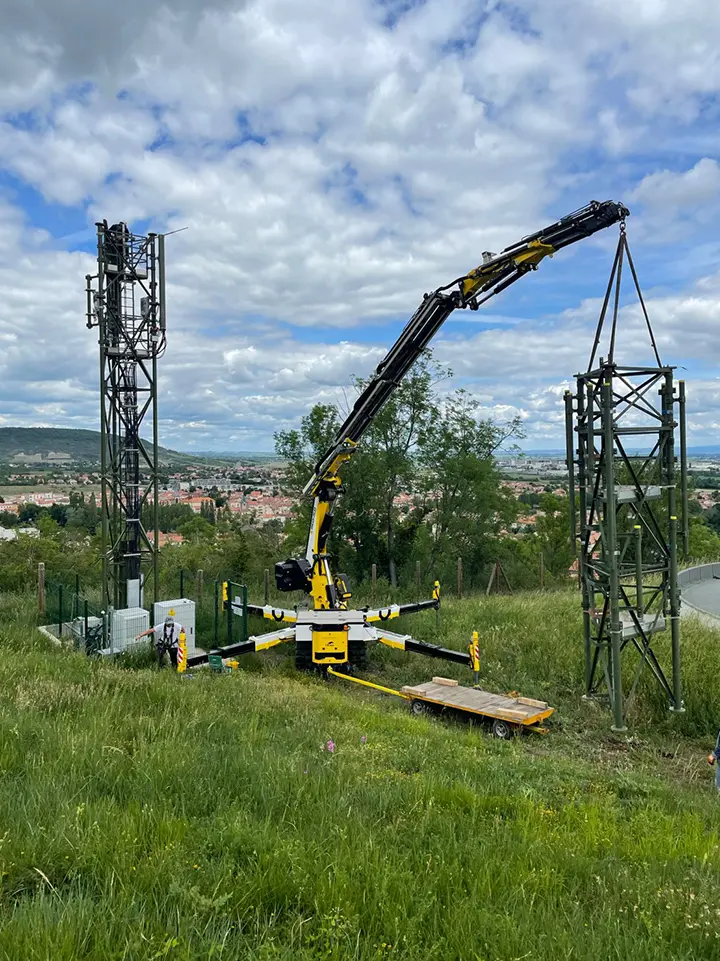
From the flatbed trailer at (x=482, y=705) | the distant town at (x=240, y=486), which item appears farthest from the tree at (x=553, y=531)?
the flatbed trailer at (x=482, y=705)

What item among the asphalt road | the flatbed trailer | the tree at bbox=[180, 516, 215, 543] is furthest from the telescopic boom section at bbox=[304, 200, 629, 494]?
the tree at bbox=[180, 516, 215, 543]

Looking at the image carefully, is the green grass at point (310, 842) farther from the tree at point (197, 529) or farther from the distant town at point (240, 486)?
the tree at point (197, 529)

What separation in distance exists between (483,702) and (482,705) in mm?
179

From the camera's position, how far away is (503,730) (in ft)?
33.1

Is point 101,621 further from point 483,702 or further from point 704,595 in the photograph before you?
point 704,595

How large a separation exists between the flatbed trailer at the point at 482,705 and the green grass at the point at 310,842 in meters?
1.98

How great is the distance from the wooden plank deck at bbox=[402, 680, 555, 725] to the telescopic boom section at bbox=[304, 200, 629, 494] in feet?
15.8

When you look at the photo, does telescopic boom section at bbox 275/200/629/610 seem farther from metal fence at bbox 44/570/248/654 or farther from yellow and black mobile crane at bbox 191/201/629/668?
metal fence at bbox 44/570/248/654

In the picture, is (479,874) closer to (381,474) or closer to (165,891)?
(165,891)

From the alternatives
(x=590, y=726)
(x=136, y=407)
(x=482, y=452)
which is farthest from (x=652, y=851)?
(x=482, y=452)

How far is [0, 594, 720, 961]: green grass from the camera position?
9.89ft

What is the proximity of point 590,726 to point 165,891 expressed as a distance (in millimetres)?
8846

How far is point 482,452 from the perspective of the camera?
27.9m

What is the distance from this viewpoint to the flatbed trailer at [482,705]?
10.1 meters
